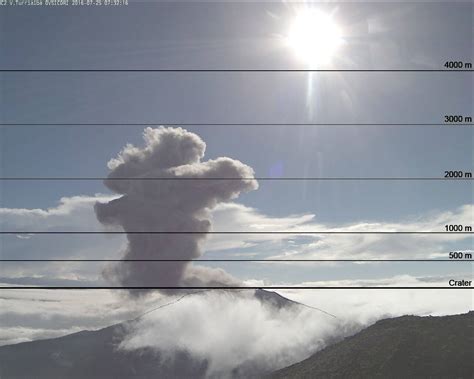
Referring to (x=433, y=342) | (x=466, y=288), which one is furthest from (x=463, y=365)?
(x=466, y=288)

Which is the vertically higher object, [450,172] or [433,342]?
[450,172]

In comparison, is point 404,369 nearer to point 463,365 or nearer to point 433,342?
point 433,342

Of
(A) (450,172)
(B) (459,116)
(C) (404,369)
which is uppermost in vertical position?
(B) (459,116)

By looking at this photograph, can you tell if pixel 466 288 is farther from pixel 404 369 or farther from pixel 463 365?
pixel 404 369

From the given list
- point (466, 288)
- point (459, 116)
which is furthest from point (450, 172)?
point (466, 288)

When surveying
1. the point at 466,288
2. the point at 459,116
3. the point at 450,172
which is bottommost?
the point at 466,288

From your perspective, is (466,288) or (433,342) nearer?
(466,288)

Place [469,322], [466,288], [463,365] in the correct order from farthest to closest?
[469,322] < [463,365] < [466,288]

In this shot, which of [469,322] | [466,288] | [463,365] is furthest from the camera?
[469,322]

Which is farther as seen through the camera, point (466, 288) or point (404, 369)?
point (404, 369)
